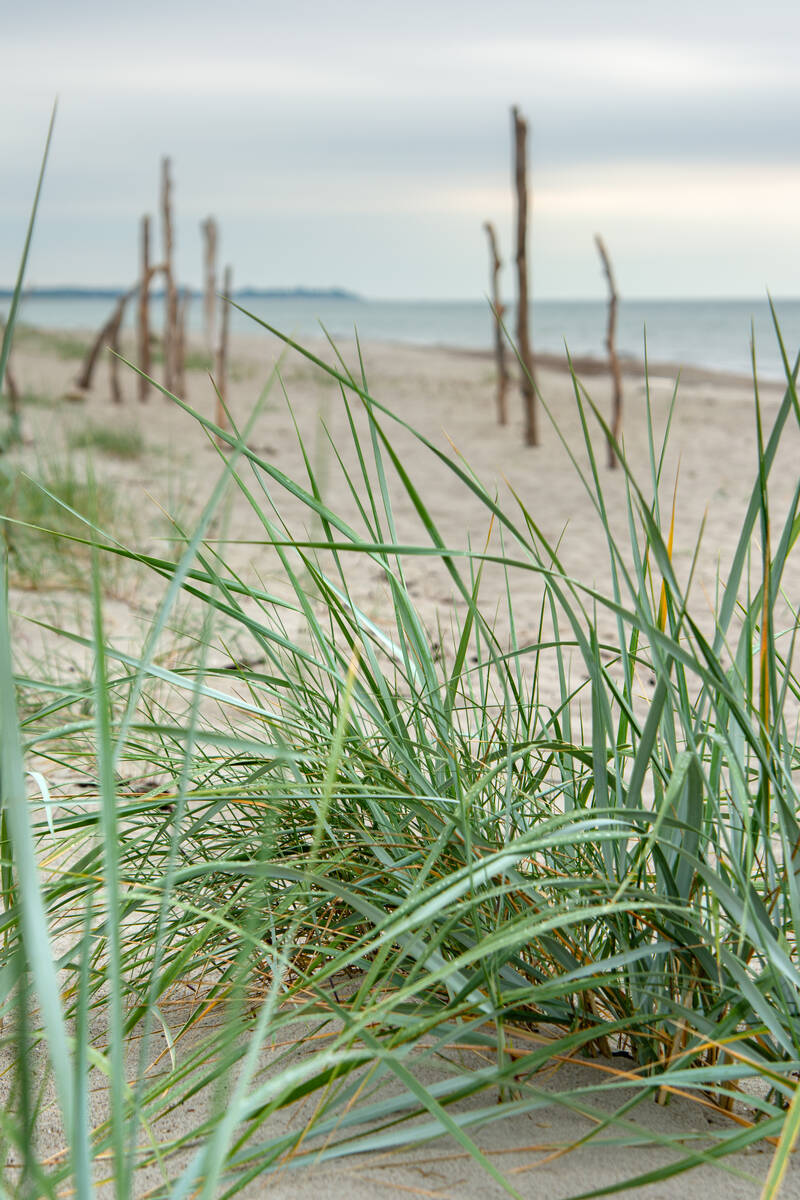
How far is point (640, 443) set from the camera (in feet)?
29.5

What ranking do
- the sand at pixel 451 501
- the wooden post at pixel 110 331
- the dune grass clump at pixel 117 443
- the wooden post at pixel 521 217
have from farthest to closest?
1. the wooden post at pixel 110 331
2. the wooden post at pixel 521 217
3. the dune grass clump at pixel 117 443
4. the sand at pixel 451 501

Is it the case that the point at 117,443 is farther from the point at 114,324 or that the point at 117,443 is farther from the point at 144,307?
the point at 144,307

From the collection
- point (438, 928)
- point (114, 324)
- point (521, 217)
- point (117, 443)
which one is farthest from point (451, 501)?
point (438, 928)

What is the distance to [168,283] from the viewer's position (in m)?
10.3

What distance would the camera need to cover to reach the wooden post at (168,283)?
33.8 feet

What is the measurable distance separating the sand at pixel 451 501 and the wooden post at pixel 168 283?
1.88 feet

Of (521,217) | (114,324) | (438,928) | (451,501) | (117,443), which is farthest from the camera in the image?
(114,324)

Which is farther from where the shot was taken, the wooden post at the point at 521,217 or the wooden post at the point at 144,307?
the wooden post at the point at 144,307

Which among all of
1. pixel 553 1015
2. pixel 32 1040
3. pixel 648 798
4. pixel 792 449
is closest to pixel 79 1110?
pixel 32 1040

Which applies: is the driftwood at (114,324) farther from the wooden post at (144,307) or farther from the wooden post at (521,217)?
the wooden post at (521,217)

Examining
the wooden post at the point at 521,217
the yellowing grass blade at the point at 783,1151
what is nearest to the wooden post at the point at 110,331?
the wooden post at the point at 521,217

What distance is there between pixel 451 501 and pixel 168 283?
5.51 meters

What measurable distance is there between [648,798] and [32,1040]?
1.45 meters

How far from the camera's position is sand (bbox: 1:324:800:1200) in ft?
2.49
